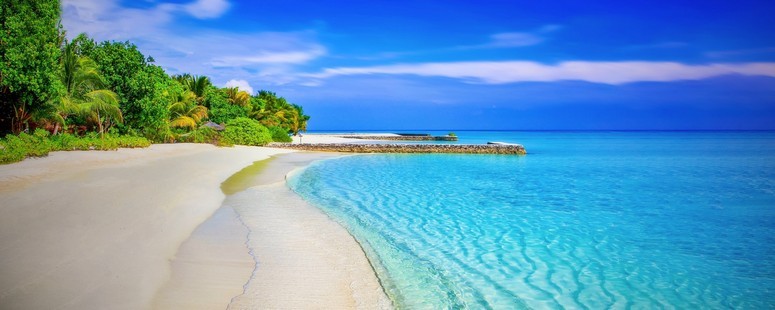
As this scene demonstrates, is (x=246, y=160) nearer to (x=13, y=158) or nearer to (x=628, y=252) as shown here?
(x=13, y=158)

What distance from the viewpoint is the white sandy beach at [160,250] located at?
592 centimetres

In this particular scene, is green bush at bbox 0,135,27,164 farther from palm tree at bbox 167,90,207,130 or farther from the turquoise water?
palm tree at bbox 167,90,207,130

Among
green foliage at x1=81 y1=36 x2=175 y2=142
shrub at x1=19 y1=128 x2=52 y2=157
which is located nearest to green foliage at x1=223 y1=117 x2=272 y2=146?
green foliage at x1=81 y1=36 x2=175 y2=142

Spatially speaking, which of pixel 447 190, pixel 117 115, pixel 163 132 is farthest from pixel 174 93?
pixel 447 190

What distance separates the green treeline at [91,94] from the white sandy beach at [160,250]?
26.7 feet

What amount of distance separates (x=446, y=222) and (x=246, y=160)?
69.6 ft

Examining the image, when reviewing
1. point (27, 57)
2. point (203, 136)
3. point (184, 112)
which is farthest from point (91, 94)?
point (203, 136)

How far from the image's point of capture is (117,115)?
2923 cm

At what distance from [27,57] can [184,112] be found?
19310 mm

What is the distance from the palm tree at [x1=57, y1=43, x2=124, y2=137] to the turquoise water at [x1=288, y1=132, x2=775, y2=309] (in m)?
14.0

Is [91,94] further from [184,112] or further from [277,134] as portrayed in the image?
[277,134]

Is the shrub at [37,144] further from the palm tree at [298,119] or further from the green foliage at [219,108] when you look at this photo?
the palm tree at [298,119]

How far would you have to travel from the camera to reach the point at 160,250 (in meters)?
8.05

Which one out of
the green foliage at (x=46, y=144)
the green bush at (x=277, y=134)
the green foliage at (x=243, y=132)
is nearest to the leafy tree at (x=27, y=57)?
the green foliage at (x=46, y=144)
